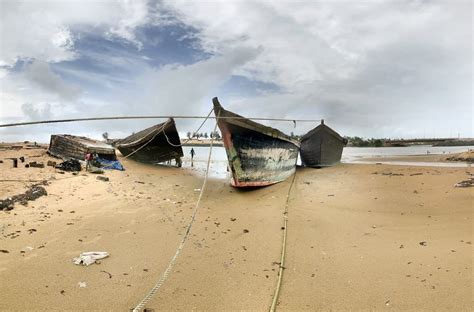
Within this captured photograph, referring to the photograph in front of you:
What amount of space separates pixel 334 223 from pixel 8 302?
5.42 metres

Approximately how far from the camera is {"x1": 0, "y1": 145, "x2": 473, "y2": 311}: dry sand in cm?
373

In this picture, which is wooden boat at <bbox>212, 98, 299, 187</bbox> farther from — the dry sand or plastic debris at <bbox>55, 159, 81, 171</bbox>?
plastic debris at <bbox>55, 159, 81, 171</bbox>

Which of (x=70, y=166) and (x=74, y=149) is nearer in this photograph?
(x=70, y=166)

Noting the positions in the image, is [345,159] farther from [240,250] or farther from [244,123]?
[240,250]

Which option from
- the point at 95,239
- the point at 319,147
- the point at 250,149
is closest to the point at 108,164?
the point at 250,149

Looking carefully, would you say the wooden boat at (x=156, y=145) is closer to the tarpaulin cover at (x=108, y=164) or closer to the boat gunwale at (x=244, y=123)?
the tarpaulin cover at (x=108, y=164)

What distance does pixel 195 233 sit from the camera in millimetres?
6211

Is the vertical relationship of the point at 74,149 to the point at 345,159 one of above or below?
above

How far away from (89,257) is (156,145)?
1426 cm

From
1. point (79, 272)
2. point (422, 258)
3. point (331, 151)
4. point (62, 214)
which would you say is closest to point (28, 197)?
point (62, 214)

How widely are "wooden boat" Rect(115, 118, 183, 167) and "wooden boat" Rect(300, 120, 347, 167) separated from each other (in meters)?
7.41

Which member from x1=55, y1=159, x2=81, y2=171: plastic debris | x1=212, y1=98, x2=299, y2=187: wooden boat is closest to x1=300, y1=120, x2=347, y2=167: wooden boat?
x1=212, y1=98, x2=299, y2=187: wooden boat

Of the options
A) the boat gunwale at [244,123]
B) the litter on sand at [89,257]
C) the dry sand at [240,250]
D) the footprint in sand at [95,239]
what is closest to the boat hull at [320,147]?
the boat gunwale at [244,123]

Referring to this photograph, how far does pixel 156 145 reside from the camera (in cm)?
1855
